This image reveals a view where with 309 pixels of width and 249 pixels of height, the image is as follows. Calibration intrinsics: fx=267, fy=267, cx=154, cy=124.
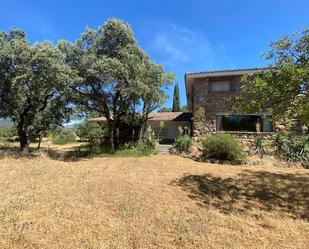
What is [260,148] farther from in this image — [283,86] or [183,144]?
[283,86]

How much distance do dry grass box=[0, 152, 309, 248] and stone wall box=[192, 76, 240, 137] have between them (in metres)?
8.22

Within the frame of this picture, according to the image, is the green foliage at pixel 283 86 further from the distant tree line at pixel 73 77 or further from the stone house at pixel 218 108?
the stone house at pixel 218 108

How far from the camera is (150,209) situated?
6367mm

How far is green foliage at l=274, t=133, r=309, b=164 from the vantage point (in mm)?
13289

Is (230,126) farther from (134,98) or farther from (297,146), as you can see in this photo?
(134,98)

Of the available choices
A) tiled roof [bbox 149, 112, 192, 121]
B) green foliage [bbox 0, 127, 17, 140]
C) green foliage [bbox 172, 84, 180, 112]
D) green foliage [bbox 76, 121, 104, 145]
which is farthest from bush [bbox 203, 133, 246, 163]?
green foliage [bbox 172, 84, 180, 112]

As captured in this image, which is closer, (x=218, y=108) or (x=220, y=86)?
(x=218, y=108)

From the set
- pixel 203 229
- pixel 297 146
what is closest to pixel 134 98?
pixel 297 146

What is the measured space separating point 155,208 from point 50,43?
10563 mm

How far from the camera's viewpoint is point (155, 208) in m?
6.45

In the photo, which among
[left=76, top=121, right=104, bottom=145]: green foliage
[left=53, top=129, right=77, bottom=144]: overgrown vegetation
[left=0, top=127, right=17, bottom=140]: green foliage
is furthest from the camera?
[left=0, top=127, right=17, bottom=140]: green foliage

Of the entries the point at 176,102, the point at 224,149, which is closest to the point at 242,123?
the point at 224,149

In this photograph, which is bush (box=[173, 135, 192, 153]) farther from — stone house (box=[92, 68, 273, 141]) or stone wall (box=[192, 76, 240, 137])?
stone wall (box=[192, 76, 240, 137])

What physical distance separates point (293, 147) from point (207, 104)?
6.39 m
